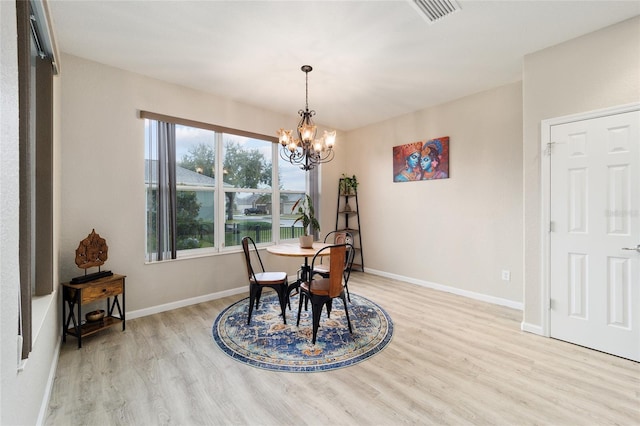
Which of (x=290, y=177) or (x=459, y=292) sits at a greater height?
(x=290, y=177)

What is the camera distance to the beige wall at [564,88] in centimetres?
245

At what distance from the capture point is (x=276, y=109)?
4.57m

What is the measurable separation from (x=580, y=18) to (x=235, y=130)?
387 cm

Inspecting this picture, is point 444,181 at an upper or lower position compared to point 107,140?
lower

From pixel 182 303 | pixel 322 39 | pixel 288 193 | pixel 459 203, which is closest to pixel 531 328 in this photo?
pixel 459 203

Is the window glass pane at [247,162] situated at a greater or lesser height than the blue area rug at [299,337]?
greater

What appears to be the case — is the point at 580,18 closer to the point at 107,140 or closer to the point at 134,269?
the point at 107,140

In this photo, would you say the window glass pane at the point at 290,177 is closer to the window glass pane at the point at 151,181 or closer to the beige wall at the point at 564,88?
the window glass pane at the point at 151,181

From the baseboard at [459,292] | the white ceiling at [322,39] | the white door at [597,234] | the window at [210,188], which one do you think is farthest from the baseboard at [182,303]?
the white door at [597,234]

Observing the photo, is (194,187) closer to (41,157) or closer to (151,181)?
(151,181)

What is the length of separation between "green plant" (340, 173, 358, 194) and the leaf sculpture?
3.89 metres

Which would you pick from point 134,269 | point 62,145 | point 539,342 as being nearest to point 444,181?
point 539,342

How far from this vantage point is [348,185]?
5590 mm

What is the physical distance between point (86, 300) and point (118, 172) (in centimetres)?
139
